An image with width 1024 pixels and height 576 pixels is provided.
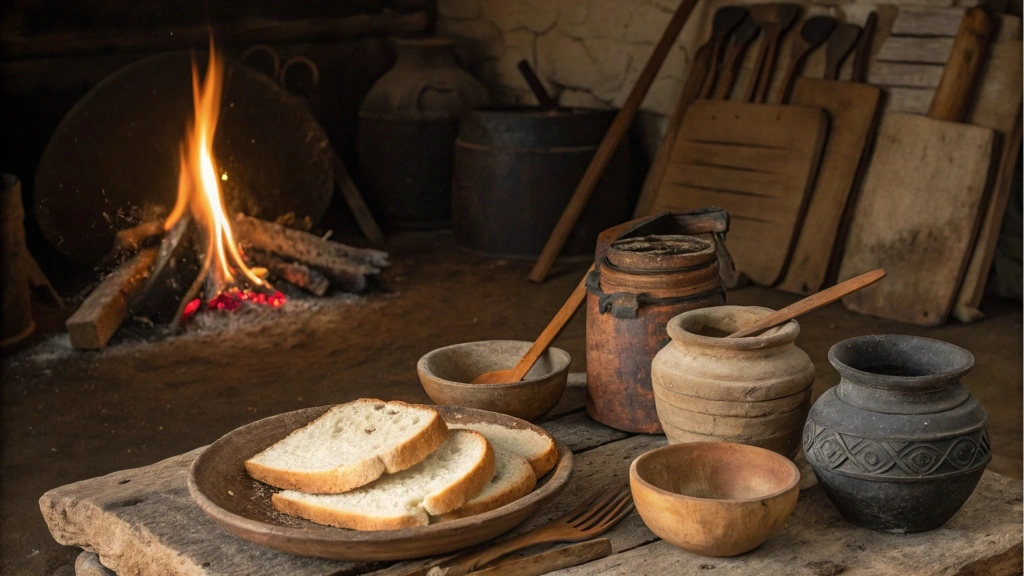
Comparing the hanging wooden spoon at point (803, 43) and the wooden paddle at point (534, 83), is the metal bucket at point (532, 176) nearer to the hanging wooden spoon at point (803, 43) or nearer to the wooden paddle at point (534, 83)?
the wooden paddle at point (534, 83)

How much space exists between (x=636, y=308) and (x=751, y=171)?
2.93 m

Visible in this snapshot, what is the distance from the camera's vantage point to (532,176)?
15.8 feet

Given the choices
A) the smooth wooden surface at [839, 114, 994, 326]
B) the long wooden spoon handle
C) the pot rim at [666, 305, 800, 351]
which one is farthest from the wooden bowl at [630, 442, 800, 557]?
the smooth wooden surface at [839, 114, 994, 326]

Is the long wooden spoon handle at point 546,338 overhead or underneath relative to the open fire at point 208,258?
overhead

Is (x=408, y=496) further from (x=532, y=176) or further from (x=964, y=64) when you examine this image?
(x=532, y=176)

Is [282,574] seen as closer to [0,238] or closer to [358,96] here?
[0,238]

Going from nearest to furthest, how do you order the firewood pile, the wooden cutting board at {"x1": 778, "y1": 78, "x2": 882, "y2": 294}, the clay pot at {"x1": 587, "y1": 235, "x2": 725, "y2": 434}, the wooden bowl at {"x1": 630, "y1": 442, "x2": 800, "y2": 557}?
the wooden bowl at {"x1": 630, "y1": 442, "x2": 800, "y2": 557}
the clay pot at {"x1": 587, "y1": 235, "x2": 725, "y2": 434}
the firewood pile
the wooden cutting board at {"x1": 778, "y1": 78, "x2": 882, "y2": 294}

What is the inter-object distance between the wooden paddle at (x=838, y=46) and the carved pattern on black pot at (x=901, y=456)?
317 centimetres

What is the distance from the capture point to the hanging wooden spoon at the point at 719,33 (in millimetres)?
4652

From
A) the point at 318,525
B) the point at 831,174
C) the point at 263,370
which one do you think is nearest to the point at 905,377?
the point at 318,525

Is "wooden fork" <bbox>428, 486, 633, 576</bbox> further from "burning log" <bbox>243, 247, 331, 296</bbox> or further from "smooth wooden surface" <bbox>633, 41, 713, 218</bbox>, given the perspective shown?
"smooth wooden surface" <bbox>633, 41, 713, 218</bbox>

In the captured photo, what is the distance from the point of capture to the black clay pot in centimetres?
132

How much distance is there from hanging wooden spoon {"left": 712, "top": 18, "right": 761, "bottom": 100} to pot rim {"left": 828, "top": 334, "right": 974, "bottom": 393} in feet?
11.1

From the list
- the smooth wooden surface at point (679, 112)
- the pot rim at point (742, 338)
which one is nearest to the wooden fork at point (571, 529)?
the pot rim at point (742, 338)
